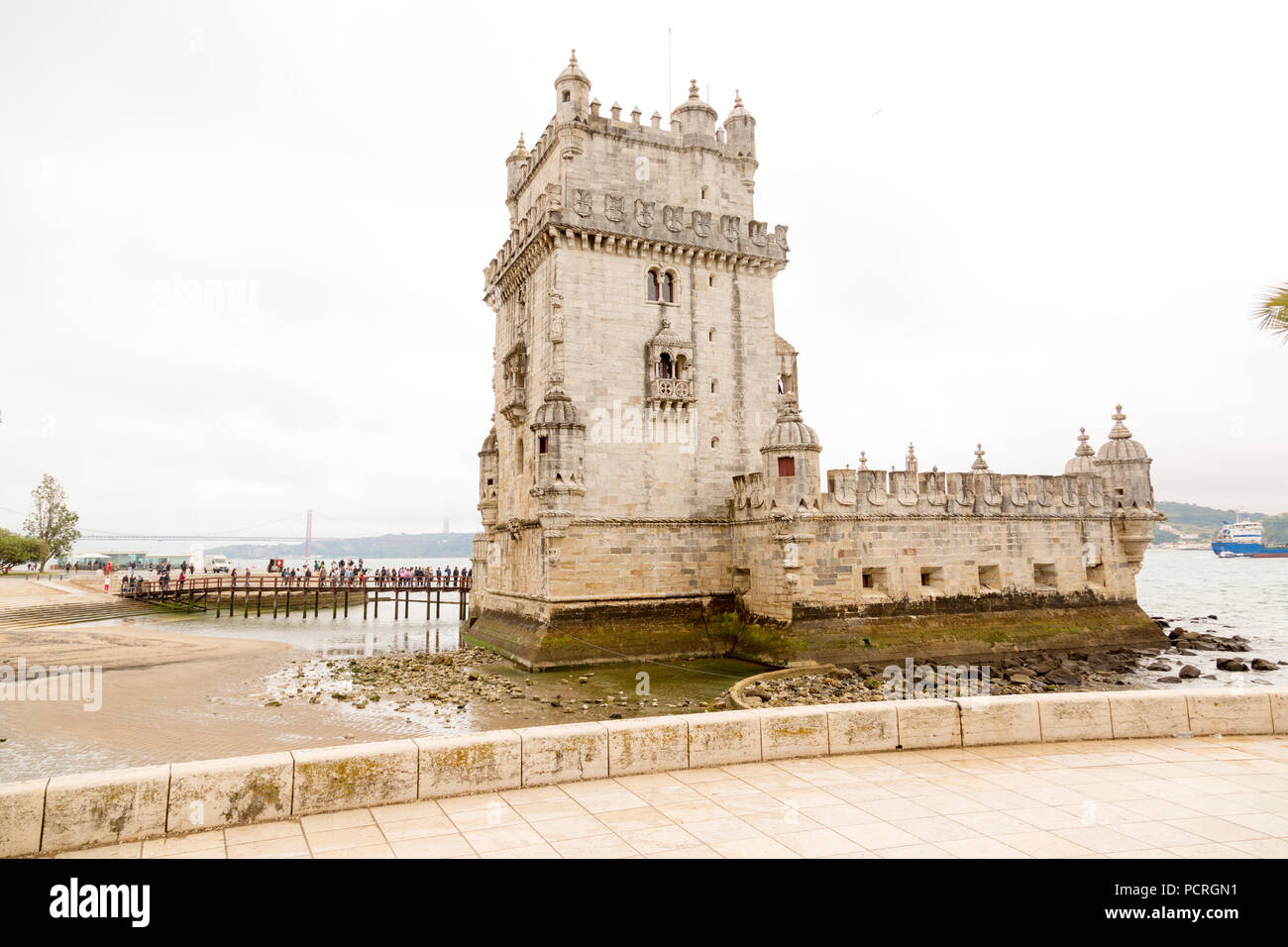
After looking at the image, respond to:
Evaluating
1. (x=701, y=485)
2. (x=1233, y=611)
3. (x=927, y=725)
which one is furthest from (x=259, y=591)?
(x=1233, y=611)

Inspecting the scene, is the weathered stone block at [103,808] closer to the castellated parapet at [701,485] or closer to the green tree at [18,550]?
the castellated parapet at [701,485]

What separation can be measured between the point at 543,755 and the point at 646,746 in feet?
3.53

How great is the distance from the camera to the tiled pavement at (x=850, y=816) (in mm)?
5805

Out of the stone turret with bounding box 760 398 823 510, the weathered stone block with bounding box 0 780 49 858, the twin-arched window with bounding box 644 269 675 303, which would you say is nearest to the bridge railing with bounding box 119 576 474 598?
the twin-arched window with bounding box 644 269 675 303

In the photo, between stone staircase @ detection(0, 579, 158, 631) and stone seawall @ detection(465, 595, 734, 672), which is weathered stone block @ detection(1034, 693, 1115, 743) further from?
stone staircase @ detection(0, 579, 158, 631)

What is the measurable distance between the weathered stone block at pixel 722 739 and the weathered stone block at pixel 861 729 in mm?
895

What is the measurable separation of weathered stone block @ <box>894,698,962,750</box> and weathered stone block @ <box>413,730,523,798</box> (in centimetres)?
428

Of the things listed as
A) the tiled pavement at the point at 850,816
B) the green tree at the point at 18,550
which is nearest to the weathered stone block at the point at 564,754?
the tiled pavement at the point at 850,816

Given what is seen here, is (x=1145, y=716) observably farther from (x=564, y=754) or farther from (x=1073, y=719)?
(x=564, y=754)

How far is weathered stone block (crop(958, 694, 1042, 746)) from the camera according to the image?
878 cm

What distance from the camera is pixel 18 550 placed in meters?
68.8
